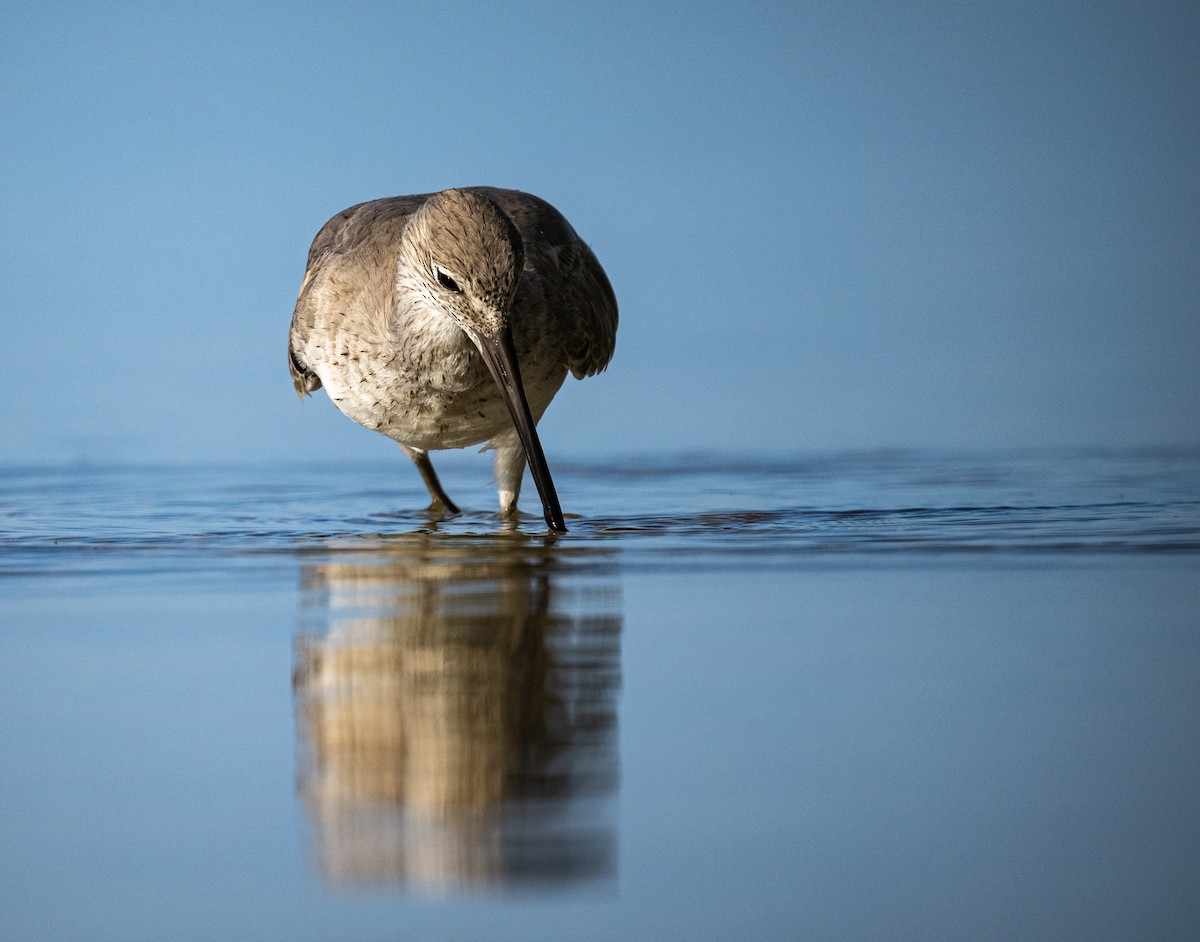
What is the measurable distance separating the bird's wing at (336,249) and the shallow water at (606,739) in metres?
1.47

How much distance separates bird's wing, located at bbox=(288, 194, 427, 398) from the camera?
611 cm

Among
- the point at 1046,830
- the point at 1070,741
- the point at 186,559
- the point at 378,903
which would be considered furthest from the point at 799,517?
the point at 378,903

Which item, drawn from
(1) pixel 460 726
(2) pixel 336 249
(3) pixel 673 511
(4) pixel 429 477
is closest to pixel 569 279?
(2) pixel 336 249

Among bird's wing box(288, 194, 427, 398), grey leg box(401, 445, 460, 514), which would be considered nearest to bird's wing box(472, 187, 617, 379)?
bird's wing box(288, 194, 427, 398)

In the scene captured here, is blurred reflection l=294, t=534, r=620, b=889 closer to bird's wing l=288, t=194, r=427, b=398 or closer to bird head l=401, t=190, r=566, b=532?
bird head l=401, t=190, r=566, b=532

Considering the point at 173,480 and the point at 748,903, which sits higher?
the point at 173,480

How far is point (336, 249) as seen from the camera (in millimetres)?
6414

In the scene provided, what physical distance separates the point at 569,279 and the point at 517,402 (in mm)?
993

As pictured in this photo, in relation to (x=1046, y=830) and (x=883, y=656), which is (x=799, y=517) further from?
(x=1046, y=830)

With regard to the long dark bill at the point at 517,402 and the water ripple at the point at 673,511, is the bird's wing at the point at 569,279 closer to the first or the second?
the long dark bill at the point at 517,402

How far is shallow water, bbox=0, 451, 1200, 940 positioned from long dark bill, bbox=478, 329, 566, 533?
1.35ft

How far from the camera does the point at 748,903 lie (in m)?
1.80

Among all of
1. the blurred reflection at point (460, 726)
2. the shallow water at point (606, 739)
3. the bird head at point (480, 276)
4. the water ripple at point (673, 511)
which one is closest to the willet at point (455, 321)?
the bird head at point (480, 276)

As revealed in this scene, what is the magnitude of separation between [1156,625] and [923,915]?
1.93 m
